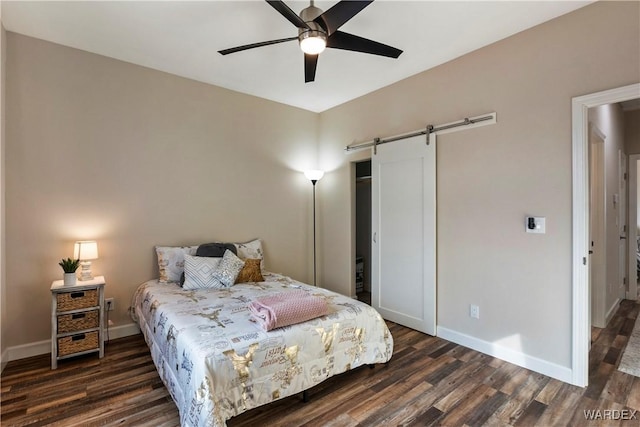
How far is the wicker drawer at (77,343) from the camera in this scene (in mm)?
2645

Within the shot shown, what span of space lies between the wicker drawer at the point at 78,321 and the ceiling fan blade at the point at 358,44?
3.02m

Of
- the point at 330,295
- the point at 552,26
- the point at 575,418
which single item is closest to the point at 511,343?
the point at 575,418

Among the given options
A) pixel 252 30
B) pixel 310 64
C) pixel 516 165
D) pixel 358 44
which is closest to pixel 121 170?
pixel 252 30

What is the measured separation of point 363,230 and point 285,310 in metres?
3.34

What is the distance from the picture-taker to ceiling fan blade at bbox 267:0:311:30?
5.74 feet

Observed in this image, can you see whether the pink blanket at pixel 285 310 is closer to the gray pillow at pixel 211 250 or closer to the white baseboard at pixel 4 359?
the gray pillow at pixel 211 250

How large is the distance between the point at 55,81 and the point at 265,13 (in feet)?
7.03

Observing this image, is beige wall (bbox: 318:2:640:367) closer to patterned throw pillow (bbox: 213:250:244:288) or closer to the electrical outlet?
the electrical outlet

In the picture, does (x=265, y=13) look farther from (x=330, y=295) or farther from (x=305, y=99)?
(x=330, y=295)

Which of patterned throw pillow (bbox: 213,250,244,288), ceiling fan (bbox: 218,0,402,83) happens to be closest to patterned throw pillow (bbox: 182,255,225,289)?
patterned throw pillow (bbox: 213,250,244,288)

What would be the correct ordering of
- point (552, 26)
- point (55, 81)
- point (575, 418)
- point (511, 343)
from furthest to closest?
point (55, 81) < point (511, 343) < point (552, 26) < point (575, 418)

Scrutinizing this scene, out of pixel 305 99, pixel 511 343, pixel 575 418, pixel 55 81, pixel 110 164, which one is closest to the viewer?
pixel 575 418

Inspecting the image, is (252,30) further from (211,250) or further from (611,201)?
(611,201)

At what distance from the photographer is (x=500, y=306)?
281cm
